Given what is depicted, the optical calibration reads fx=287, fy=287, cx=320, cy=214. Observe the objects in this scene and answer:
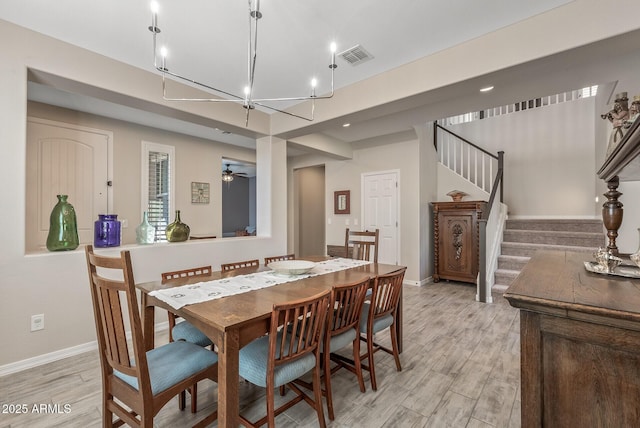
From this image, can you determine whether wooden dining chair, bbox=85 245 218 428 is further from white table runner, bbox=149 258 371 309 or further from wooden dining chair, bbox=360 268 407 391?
wooden dining chair, bbox=360 268 407 391

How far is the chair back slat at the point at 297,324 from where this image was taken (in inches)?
53.9

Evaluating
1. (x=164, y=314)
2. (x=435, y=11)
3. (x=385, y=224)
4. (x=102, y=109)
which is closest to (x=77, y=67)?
(x=102, y=109)

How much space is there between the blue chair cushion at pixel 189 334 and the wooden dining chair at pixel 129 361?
1.12 feet

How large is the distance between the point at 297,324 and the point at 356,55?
2.36 m

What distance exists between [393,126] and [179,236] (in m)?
3.51

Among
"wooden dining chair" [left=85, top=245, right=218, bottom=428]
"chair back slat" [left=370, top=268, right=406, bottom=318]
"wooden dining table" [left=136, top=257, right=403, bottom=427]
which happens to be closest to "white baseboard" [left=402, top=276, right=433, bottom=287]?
"chair back slat" [left=370, top=268, right=406, bottom=318]

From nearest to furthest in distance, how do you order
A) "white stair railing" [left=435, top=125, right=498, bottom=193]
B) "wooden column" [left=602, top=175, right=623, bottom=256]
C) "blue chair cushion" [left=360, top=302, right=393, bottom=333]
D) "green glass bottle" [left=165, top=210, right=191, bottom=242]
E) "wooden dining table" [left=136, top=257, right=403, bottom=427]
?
1. "wooden dining table" [left=136, top=257, right=403, bottom=427]
2. "wooden column" [left=602, top=175, right=623, bottom=256]
3. "blue chair cushion" [left=360, top=302, right=393, bottom=333]
4. "green glass bottle" [left=165, top=210, right=191, bottom=242]
5. "white stair railing" [left=435, top=125, right=498, bottom=193]

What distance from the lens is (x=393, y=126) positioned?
4609mm

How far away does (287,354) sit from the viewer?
155cm

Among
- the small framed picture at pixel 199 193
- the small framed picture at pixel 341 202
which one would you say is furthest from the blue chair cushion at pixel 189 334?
the small framed picture at pixel 341 202

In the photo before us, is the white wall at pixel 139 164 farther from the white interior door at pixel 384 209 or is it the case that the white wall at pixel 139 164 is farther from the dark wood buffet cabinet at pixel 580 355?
the dark wood buffet cabinet at pixel 580 355

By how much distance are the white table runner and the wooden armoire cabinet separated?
324 cm

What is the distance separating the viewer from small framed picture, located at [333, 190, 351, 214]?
5.93 meters

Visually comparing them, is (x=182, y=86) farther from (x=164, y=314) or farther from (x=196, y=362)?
(x=196, y=362)
